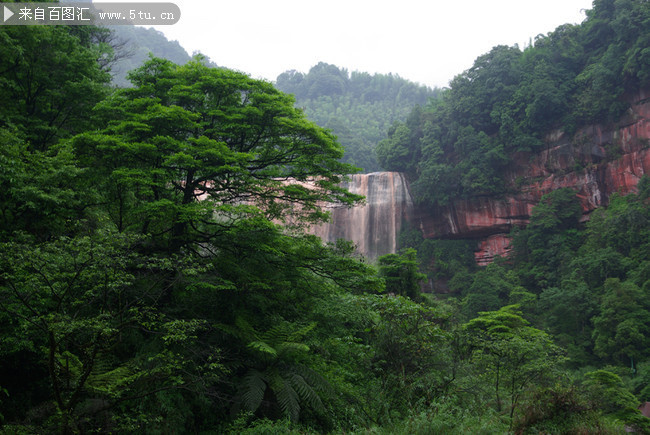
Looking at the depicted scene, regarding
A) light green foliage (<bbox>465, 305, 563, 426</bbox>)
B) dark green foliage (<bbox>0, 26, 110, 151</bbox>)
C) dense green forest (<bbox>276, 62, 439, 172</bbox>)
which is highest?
dense green forest (<bbox>276, 62, 439, 172</bbox>)

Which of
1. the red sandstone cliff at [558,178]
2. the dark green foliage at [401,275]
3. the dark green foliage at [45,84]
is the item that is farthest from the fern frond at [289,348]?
the red sandstone cliff at [558,178]

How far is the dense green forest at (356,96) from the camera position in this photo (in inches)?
2394

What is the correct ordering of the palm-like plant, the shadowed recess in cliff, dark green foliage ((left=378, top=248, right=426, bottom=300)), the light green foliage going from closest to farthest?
the palm-like plant → the light green foliage → dark green foliage ((left=378, top=248, right=426, bottom=300)) → the shadowed recess in cliff

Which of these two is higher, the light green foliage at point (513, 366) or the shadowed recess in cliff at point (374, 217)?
the shadowed recess in cliff at point (374, 217)

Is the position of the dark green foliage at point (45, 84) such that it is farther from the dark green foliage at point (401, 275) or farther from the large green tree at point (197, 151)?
the dark green foliage at point (401, 275)

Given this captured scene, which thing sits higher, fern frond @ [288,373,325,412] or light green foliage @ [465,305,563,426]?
fern frond @ [288,373,325,412]

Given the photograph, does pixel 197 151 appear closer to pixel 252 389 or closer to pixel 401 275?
pixel 252 389

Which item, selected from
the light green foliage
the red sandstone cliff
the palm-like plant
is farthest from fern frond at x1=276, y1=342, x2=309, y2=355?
the red sandstone cliff

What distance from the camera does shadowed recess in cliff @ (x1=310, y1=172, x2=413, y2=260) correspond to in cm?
3322

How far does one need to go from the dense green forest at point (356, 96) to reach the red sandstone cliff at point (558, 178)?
80.5 feet

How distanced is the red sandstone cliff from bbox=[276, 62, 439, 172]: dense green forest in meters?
24.5

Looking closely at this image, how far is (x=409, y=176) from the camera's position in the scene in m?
36.0

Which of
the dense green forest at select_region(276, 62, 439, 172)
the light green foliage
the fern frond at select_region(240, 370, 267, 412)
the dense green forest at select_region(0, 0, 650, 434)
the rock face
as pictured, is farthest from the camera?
the dense green forest at select_region(276, 62, 439, 172)

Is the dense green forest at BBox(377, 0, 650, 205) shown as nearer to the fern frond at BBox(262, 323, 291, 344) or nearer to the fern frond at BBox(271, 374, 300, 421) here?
the fern frond at BBox(262, 323, 291, 344)
